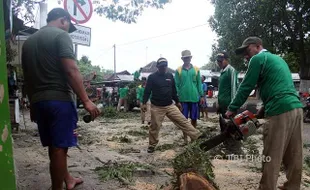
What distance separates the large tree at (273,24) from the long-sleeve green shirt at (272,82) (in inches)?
467

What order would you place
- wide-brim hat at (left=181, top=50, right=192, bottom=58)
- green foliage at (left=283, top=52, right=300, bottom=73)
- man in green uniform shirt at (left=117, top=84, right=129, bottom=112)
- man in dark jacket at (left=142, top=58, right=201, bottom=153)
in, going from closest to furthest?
man in dark jacket at (left=142, top=58, right=201, bottom=153) < wide-brim hat at (left=181, top=50, right=192, bottom=58) < man in green uniform shirt at (left=117, top=84, right=129, bottom=112) < green foliage at (left=283, top=52, right=300, bottom=73)

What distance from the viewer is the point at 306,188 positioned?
4.07 meters

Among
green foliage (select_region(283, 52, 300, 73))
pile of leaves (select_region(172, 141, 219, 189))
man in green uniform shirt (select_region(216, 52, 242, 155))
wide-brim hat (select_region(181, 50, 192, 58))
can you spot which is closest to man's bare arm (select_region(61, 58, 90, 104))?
pile of leaves (select_region(172, 141, 219, 189))

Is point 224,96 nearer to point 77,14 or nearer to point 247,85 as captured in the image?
point 247,85

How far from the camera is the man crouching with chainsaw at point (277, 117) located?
3.28 meters

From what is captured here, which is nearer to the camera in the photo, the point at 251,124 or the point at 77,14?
the point at 251,124

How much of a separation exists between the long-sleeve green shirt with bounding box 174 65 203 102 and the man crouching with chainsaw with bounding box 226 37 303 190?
3.08 m

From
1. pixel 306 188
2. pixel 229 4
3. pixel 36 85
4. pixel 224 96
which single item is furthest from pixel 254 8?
pixel 36 85

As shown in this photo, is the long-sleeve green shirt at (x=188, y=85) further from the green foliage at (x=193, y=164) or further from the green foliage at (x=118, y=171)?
the green foliage at (x=193, y=164)

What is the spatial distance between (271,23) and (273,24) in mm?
198

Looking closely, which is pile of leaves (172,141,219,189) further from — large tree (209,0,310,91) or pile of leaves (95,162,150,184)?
large tree (209,0,310,91)

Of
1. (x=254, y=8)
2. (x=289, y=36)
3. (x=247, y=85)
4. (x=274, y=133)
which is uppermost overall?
(x=254, y=8)

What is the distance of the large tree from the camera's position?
577 inches

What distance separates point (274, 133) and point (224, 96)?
2.24 m
